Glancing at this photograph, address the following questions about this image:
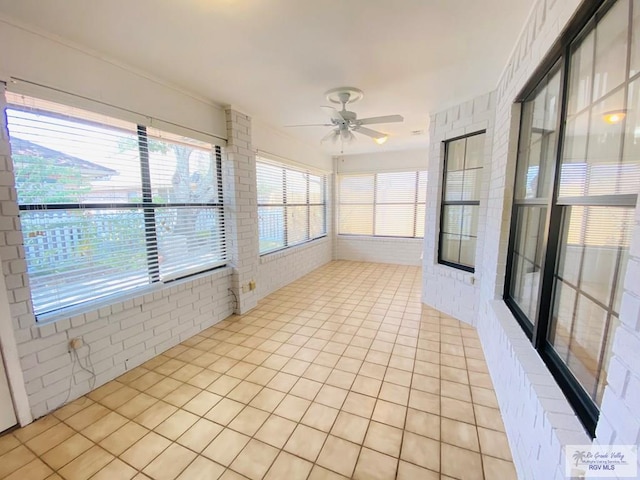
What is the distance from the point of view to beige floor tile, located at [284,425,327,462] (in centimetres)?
163

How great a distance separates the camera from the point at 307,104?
10.4 feet

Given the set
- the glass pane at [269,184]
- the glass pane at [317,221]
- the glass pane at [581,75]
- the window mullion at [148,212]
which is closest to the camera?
the glass pane at [581,75]

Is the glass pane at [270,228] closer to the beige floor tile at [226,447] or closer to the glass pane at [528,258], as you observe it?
the beige floor tile at [226,447]

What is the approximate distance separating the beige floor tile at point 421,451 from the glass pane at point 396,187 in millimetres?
5161

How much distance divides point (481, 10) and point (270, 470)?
115 inches

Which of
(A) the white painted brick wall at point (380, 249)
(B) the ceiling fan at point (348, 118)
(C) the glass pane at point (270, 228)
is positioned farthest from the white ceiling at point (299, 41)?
(A) the white painted brick wall at point (380, 249)

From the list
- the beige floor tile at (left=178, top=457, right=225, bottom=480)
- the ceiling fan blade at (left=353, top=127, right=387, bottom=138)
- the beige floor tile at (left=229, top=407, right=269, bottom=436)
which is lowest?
the beige floor tile at (left=178, top=457, right=225, bottom=480)

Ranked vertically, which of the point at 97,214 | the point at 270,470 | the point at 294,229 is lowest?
the point at 270,470

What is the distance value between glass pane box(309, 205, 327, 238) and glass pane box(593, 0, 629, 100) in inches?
191

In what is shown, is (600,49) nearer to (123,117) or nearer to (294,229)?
(123,117)

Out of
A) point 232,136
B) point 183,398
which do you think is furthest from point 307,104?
point 183,398

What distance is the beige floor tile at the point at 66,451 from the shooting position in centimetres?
159

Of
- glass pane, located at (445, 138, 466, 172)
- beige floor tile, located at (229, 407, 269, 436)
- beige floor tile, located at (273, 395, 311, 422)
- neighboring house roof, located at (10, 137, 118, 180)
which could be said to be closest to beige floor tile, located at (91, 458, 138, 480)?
beige floor tile, located at (229, 407, 269, 436)

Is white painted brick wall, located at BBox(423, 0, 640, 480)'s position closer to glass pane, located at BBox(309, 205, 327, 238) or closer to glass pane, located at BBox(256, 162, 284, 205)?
glass pane, located at BBox(256, 162, 284, 205)
